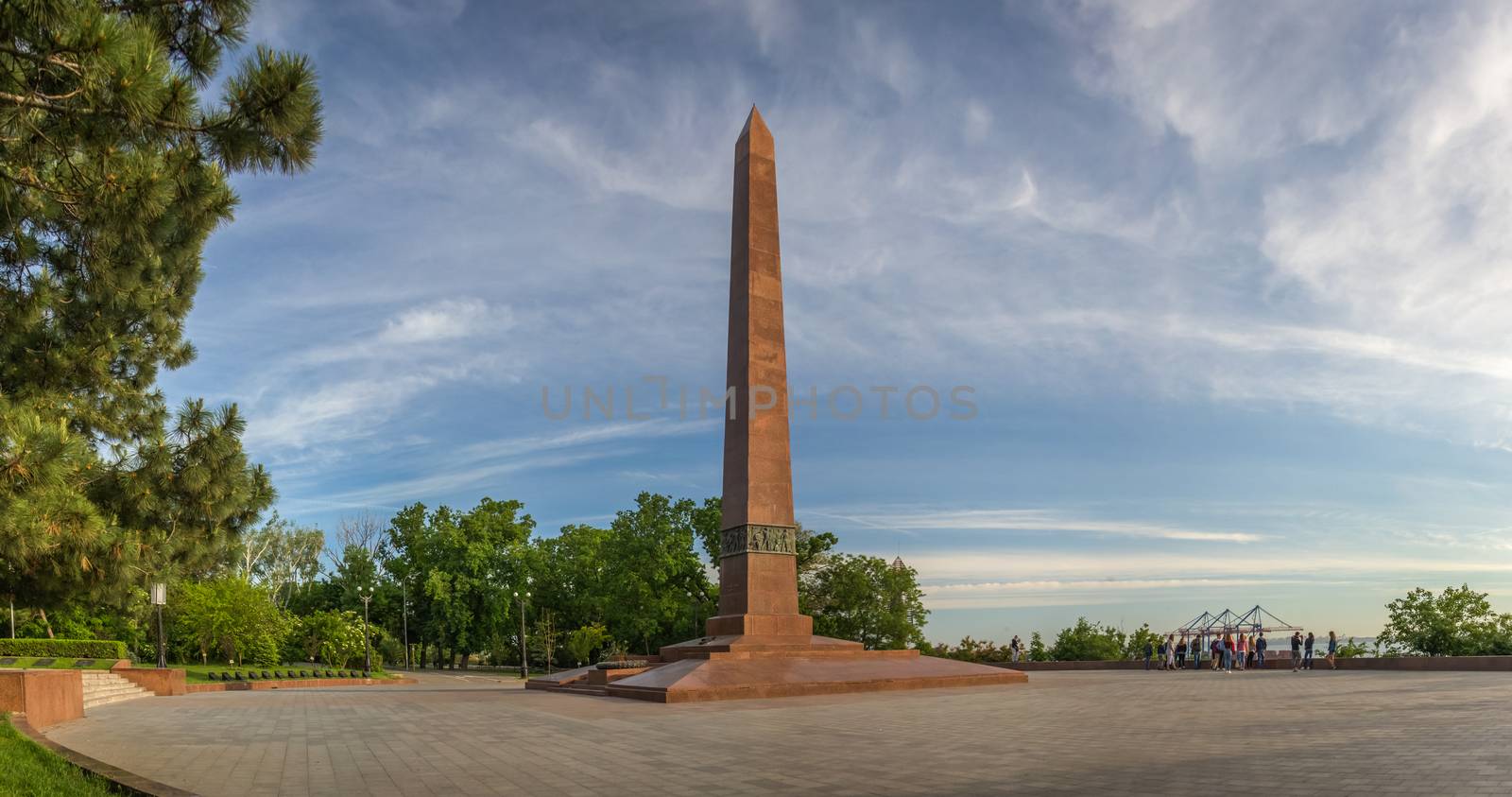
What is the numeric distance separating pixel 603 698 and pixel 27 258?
456 inches

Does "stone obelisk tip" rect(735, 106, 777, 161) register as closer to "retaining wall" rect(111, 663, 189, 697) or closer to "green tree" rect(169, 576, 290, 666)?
"retaining wall" rect(111, 663, 189, 697)

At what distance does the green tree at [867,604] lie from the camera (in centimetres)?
3894

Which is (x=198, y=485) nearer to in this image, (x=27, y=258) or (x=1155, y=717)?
(x=27, y=258)

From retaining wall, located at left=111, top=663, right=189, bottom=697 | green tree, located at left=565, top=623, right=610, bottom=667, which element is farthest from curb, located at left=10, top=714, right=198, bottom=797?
green tree, located at left=565, top=623, right=610, bottom=667

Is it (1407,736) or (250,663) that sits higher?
(1407,736)

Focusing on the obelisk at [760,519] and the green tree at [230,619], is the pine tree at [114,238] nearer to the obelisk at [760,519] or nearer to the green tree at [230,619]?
the obelisk at [760,519]

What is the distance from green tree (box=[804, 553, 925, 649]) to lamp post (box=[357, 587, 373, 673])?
17.4 meters

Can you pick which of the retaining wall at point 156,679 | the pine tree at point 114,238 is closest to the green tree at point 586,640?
the retaining wall at point 156,679

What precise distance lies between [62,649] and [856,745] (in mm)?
28415

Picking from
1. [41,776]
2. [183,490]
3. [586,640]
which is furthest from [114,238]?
[586,640]

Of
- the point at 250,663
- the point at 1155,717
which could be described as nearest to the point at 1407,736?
the point at 1155,717

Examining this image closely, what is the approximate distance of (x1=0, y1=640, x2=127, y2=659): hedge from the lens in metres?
28.3

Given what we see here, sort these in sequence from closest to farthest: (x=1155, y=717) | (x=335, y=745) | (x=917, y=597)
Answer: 1. (x=335, y=745)
2. (x=1155, y=717)
3. (x=917, y=597)

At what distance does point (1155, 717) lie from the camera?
11914 mm
